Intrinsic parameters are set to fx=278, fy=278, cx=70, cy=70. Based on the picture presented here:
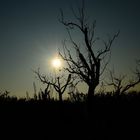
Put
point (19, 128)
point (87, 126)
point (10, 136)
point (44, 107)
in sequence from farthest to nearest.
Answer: point (44, 107), point (87, 126), point (19, 128), point (10, 136)

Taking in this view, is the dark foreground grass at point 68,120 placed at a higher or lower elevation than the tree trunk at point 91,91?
lower

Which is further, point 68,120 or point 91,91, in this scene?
point 91,91

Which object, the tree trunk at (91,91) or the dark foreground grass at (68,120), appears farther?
the tree trunk at (91,91)

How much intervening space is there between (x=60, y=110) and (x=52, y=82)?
759 inches

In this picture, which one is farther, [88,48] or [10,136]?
[88,48]

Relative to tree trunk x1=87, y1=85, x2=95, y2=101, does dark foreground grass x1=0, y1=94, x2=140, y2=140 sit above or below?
below

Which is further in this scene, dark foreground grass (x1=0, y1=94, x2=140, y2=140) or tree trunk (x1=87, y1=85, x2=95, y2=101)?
tree trunk (x1=87, y1=85, x2=95, y2=101)

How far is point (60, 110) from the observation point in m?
19.5

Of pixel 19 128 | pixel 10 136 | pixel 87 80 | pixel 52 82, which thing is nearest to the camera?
pixel 10 136

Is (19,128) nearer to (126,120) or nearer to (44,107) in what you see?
(44,107)

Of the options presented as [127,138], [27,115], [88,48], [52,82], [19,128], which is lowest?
[127,138]

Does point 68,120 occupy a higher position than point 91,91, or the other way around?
point 91,91

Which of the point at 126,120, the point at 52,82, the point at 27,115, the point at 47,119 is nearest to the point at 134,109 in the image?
the point at 126,120

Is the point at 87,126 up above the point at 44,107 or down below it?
below
